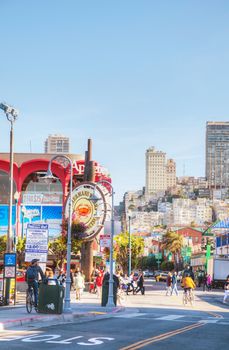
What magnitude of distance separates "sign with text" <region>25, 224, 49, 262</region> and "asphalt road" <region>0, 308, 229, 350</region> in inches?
244

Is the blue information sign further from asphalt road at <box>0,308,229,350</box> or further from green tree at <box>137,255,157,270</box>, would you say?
green tree at <box>137,255,157,270</box>

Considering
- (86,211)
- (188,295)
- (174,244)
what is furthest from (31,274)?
(174,244)

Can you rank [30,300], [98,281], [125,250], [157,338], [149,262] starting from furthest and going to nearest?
[149,262] → [125,250] → [98,281] → [30,300] → [157,338]

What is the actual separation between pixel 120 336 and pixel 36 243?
11.9 metres

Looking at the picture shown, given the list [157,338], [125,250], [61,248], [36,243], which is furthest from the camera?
[125,250]

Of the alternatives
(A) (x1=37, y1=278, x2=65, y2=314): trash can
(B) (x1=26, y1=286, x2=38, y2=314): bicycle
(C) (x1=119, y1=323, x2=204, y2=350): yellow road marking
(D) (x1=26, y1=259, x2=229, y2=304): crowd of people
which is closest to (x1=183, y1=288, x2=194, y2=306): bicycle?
(D) (x1=26, y1=259, x2=229, y2=304): crowd of people

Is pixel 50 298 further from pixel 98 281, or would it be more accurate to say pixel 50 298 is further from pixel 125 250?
pixel 125 250

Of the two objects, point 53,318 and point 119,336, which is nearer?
point 119,336

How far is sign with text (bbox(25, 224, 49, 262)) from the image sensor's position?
2939cm

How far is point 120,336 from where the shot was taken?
1844cm

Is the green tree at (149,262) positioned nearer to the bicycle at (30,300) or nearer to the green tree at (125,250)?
the green tree at (125,250)

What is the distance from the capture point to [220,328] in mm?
22812

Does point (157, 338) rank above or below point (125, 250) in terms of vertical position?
below

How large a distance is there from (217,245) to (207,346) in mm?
91984
